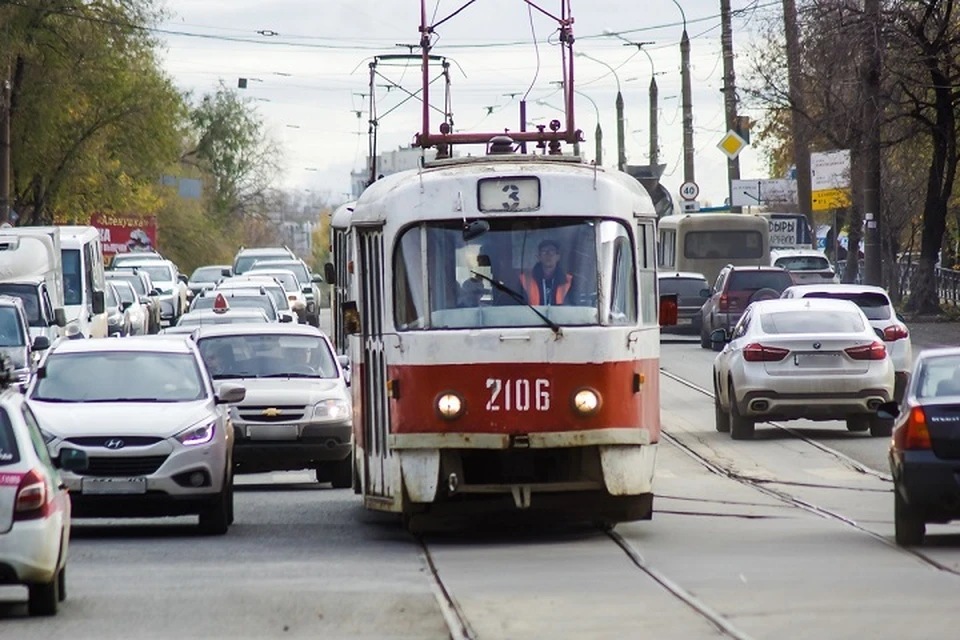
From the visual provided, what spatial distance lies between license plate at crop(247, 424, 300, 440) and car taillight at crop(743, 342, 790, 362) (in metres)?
6.57

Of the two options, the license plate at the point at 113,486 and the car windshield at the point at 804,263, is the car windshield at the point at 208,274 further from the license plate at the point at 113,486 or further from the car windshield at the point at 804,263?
the license plate at the point at 113,486

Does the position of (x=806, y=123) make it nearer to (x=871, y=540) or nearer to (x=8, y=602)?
(x=871, y=540)

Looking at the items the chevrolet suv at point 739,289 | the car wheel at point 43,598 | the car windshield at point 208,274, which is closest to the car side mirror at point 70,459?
the car wheel at point 43,598

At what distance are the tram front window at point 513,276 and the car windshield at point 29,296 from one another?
19.6 m

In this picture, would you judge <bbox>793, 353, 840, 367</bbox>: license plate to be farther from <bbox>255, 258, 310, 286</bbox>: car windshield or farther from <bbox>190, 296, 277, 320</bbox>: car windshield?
<bbox>255, 258, 310, 286</bbox>: car windshield

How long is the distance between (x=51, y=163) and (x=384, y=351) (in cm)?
4950

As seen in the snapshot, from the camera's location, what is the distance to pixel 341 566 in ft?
46.9

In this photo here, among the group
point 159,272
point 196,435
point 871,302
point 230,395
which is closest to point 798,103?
point 159,272

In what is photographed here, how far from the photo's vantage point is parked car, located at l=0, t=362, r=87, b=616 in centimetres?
1136

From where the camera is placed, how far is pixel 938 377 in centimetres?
1478

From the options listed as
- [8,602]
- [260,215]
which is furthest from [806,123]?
[260,215]

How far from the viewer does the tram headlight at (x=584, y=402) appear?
1504cm

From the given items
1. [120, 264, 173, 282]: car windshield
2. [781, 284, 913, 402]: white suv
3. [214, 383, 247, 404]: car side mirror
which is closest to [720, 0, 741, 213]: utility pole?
[120, 264, 173, 282]: car windshield

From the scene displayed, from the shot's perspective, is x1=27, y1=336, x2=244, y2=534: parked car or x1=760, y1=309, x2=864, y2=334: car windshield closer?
x1=27, y1=336, x2=244, y2=534: parked car
